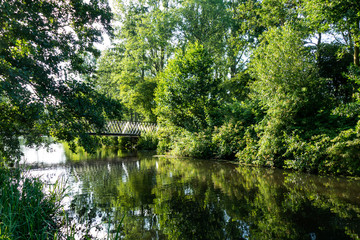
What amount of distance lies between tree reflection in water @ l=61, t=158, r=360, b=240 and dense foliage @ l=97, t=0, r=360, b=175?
182 cm

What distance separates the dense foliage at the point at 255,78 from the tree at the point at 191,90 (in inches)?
2.8

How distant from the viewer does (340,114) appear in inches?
364

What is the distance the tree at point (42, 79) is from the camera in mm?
5293

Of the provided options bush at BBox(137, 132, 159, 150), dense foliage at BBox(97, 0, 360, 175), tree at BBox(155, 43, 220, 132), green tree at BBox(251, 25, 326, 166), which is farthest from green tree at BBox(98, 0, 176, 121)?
green tree at BBox(251, 25, 326, 166)

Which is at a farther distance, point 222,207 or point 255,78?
point 255,78

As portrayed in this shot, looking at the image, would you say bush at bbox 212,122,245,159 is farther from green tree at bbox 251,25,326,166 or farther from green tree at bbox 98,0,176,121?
green tree at bbox 98,0,176,121

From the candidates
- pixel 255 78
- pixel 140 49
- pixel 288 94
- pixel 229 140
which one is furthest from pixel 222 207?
pixel 140 49

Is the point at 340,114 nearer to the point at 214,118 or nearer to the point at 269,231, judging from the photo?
the point at 269,231

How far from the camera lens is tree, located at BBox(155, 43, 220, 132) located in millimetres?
17344

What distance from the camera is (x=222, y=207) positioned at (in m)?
5.83

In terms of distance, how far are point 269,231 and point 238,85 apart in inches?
710

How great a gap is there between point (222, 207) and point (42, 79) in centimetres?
527

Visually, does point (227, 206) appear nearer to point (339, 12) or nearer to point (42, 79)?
point (42, 79)

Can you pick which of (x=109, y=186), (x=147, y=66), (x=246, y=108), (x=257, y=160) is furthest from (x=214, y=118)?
(x=147, y=66)
